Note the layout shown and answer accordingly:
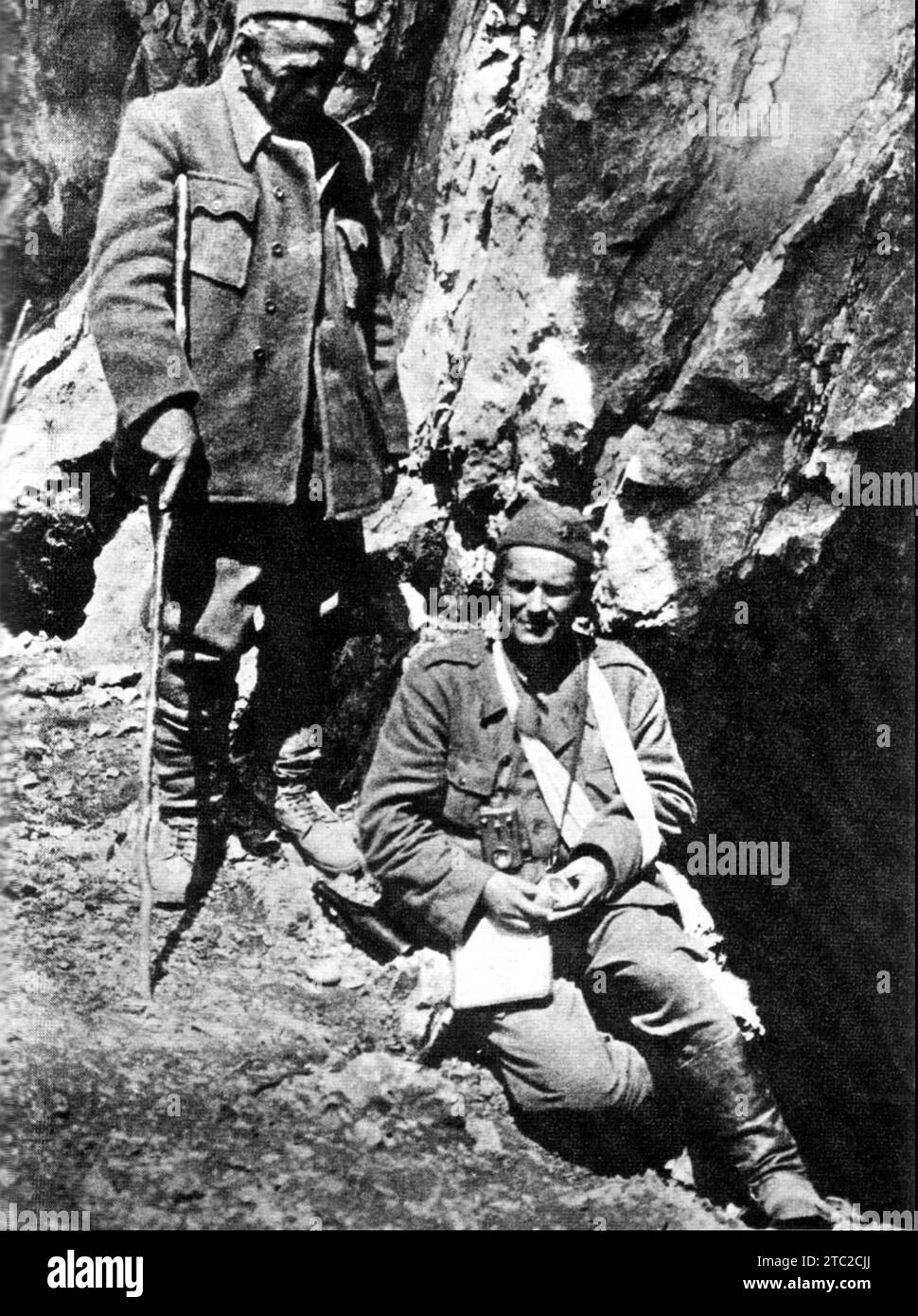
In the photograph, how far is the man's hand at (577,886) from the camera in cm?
359

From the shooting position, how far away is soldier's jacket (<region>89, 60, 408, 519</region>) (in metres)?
3.43

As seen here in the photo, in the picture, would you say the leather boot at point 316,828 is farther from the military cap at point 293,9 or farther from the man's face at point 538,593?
the military cap at point 293,9

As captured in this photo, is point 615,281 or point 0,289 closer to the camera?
point 0,289

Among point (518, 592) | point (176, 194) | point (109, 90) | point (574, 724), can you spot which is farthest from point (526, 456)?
point (109, 90)

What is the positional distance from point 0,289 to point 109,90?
1.88 feet

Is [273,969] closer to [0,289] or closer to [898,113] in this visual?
[0,289]

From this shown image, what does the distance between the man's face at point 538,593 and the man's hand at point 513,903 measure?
0.63m

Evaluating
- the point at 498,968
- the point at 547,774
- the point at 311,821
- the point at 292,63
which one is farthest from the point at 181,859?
the point at 292,63

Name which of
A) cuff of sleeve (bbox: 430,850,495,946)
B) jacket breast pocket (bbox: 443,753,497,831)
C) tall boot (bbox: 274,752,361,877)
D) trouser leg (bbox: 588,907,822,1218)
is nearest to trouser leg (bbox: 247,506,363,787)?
tall boot (bbox: 274,752,361,877)

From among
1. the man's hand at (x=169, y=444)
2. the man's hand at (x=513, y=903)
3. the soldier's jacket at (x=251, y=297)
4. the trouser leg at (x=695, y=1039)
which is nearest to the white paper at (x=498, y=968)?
the man's hand at (x=513, y=903)

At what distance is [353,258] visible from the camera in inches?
146

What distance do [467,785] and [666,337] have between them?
139 cm

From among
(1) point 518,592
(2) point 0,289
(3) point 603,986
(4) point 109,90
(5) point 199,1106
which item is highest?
(4) point 109,90

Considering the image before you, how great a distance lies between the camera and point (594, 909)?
3.66 meters
